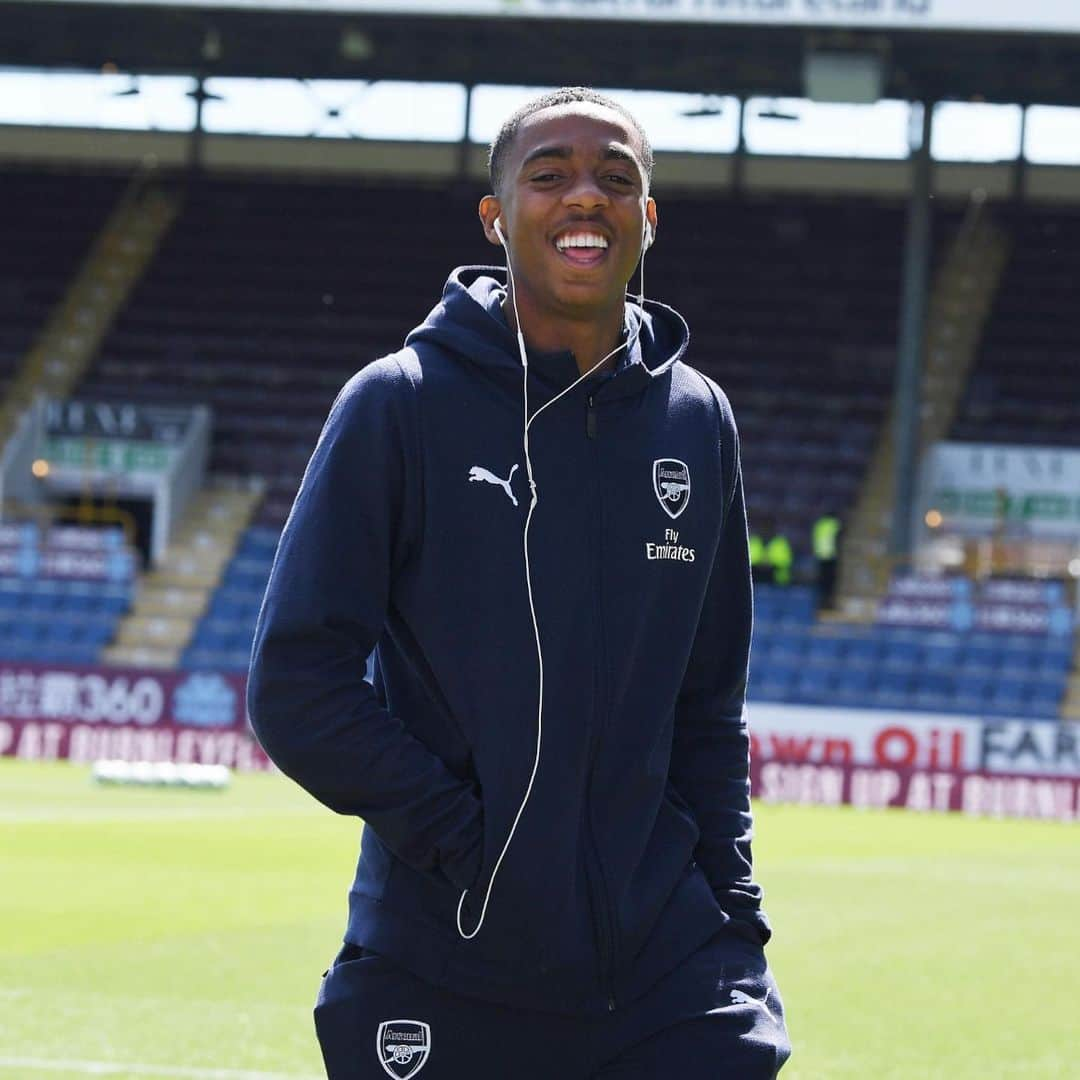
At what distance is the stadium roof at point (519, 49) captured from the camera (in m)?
34.0

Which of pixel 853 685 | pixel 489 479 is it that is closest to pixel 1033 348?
pixel 853 685

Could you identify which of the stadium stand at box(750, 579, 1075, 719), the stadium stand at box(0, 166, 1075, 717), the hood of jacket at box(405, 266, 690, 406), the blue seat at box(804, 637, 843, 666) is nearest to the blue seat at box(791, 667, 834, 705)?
the stadium stand at box(750, 579, 1075, 719)

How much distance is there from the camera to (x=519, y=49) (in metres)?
38.9

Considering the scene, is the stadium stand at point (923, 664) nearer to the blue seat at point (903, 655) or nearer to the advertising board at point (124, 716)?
the blue seat at point (903, 655)

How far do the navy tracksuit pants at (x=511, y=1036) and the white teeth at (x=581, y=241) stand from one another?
1073 millimetres

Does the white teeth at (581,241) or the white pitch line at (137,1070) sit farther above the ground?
the white teeth at (581,241)

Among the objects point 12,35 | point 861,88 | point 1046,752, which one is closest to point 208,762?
point 1046,752

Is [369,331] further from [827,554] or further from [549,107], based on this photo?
[549,107]

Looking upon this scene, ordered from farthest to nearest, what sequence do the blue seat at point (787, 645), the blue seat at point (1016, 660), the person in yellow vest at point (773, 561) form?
the person in yellow vest at point (773, 561)
the blue seat at point (787, 645)
the blue seat at point (1016, 660)

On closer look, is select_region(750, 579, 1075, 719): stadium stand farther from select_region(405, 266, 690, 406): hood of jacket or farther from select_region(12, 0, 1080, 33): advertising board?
select_region(405, 266, 690, 406): hood of jacket

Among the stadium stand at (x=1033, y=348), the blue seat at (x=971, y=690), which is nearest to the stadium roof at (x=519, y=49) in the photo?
the stadium stand at (x=1033, y=348)

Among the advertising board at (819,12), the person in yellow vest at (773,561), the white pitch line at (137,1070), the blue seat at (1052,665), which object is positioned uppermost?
the advertising board at (819,12)

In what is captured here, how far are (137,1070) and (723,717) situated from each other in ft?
15.7

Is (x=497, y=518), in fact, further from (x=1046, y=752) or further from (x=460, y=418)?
(x=1046, y=752)
